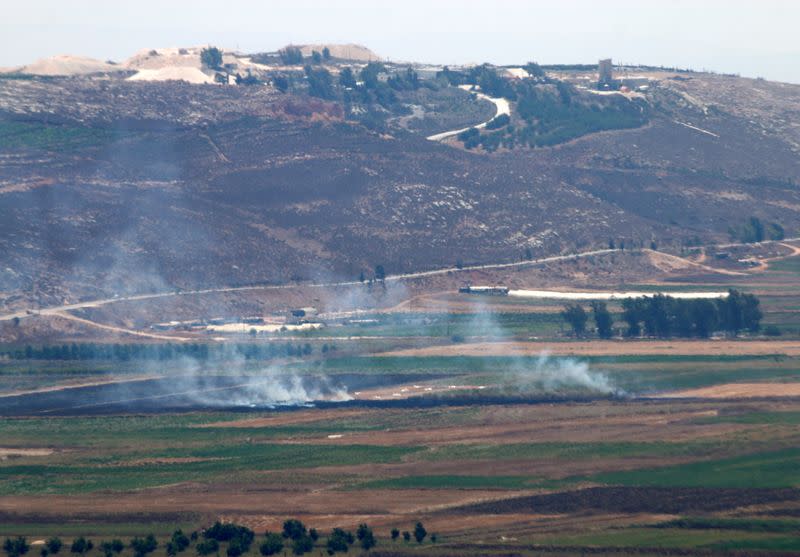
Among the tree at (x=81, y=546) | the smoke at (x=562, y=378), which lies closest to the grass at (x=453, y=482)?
the tree at (x=81, y=546)

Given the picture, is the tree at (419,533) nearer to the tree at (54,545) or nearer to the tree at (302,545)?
the tree at (302,545)

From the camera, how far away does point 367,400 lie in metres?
137

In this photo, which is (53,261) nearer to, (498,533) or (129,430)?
(129,430)

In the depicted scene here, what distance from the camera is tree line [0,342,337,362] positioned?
153375mm

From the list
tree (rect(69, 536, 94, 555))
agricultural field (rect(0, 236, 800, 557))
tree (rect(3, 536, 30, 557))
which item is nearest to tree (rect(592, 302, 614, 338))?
agricultural field (rect(0, 236, 800, 557))

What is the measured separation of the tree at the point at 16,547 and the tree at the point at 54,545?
1362 millimetres

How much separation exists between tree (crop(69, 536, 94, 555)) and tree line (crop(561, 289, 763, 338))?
83446 millimetres

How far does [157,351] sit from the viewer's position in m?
155

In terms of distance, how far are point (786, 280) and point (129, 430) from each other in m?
107

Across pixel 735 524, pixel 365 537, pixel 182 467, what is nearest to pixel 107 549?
pixel 365 537

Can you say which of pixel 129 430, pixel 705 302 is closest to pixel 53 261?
pixel 129 430

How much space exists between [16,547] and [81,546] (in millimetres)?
4257

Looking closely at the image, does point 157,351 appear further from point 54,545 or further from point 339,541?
point 339,541

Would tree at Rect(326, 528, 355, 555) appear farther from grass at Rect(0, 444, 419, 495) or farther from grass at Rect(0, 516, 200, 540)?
grass at Rect(0, 444, 419, 495)
